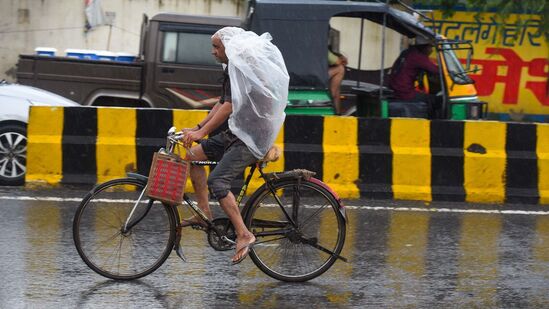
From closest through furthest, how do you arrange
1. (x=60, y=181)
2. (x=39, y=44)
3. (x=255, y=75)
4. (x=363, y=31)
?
(x=255, y=75)
(x=60, y=181)
(x=363, y=31)
(x=39, y=44)

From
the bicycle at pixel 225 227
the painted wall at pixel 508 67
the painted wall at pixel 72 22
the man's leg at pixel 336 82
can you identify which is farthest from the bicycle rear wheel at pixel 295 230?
the painted wall at pixel 72 22

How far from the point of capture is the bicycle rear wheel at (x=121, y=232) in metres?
6.06

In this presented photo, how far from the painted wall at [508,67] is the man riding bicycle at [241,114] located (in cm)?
1376

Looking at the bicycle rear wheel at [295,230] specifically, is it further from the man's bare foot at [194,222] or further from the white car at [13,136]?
the white car at [13,136]

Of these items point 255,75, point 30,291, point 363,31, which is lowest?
point 30,291

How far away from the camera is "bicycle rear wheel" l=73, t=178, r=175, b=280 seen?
606 cm

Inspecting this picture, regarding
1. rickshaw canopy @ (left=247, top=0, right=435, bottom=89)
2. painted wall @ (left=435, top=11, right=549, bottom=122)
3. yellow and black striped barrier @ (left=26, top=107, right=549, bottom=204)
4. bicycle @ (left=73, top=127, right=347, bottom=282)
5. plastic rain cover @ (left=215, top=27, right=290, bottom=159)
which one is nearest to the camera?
plastic rain cover @ (left=215, top=27, right=290, bottom=159)

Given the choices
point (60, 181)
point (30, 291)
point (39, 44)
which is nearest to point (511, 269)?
point (30, 291)

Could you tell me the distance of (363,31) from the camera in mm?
10820

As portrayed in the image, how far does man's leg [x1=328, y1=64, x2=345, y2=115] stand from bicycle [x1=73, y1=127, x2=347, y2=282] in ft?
12.7

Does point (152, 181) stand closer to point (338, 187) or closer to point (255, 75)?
point (255, 75)

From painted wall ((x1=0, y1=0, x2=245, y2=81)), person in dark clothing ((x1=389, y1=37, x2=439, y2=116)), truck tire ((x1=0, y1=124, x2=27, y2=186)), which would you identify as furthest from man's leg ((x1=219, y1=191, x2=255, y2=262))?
painted wall ((x1=0, y1=0, x2=245, y2=81))

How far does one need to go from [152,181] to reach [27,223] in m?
2.19

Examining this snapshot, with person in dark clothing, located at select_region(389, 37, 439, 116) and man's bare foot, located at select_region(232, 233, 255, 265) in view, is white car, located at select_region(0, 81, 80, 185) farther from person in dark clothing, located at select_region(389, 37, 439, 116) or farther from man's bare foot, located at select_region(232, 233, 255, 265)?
man's bare foot, located at select_region(232, 233, 255, 265)
